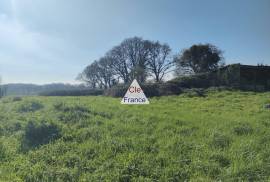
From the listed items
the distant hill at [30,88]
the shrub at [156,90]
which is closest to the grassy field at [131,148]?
the shrub at [156,90]

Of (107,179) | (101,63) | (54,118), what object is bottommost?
(107,179)

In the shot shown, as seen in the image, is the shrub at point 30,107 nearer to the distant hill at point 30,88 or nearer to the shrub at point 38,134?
the shrub at point 38,134

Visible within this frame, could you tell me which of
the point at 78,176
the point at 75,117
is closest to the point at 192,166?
the point at 78,176

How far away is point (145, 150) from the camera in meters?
6.28

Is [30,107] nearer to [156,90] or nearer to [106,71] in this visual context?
[156,90]

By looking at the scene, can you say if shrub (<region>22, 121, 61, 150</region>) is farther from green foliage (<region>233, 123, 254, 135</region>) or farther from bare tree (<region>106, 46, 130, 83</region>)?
bare tree (<region>106, 46, 130, 83</region>)

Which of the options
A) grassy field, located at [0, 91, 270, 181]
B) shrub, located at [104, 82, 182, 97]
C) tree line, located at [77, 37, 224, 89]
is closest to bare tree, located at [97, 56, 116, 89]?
tree line, located at [77, 37, 224, 89]

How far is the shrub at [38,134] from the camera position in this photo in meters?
6.88

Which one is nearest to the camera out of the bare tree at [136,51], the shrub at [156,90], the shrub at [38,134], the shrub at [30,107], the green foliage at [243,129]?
the shrub at [38,134]

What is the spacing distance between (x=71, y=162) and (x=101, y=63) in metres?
44.2

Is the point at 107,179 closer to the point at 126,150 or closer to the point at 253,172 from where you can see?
the point at 126,150

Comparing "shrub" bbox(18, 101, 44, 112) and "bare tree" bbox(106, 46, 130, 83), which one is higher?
"bare tree" bbox(106, 46, 130, 83)

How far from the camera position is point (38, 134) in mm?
7379

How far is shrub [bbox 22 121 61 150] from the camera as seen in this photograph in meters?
6.88
